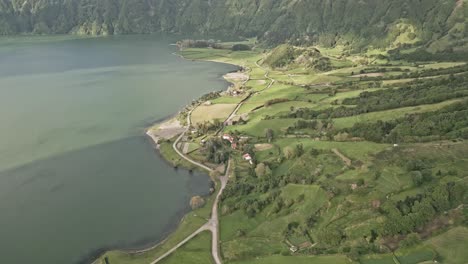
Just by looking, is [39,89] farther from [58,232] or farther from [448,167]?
[448,167]

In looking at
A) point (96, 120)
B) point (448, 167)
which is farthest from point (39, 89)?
point (448, 167)

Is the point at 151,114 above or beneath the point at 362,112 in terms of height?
beneath

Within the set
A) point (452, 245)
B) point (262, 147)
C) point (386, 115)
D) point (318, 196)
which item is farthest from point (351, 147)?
point (452, 245)

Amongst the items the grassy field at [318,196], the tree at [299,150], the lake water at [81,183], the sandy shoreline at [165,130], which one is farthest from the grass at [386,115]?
the sandy shoreline at [165,130]

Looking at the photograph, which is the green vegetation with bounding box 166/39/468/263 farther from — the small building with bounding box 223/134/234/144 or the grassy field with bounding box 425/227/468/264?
the small building with bounding box 223/134/234/144

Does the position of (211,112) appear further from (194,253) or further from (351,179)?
(194,253)

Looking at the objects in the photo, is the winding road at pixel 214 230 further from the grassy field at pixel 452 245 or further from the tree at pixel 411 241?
the grassy field at pixel 452 245

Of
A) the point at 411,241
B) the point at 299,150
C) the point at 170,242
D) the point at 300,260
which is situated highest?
the point at 411,241
